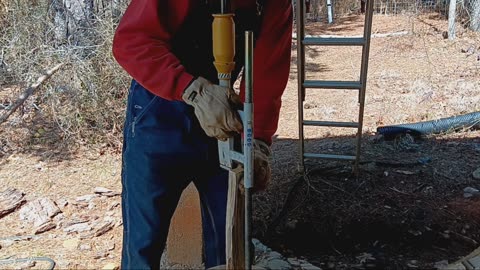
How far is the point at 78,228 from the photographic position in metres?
3.43

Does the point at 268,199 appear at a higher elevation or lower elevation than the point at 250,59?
lower

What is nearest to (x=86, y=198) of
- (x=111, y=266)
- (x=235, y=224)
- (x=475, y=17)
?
(x=111, y=266)

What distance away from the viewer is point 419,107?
5.70 metres

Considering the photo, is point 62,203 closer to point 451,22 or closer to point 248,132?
point 248,132

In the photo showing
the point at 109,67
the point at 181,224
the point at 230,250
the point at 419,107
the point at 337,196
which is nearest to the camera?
the point at 230,250

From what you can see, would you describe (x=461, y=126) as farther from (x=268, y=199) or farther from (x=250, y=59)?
(x=250, y=59)

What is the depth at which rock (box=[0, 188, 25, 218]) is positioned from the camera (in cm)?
360

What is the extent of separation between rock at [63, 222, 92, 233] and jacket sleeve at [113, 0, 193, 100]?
1.97 metres

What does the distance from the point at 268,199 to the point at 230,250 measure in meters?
2.12

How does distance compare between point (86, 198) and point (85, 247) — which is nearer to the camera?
point (85, 247)

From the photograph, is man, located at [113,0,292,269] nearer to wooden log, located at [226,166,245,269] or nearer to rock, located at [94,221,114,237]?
wooden log, located at [226,166,245,269]

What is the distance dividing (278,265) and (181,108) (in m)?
1.49

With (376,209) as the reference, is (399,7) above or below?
above

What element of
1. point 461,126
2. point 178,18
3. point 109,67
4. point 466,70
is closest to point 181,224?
point 178,18
